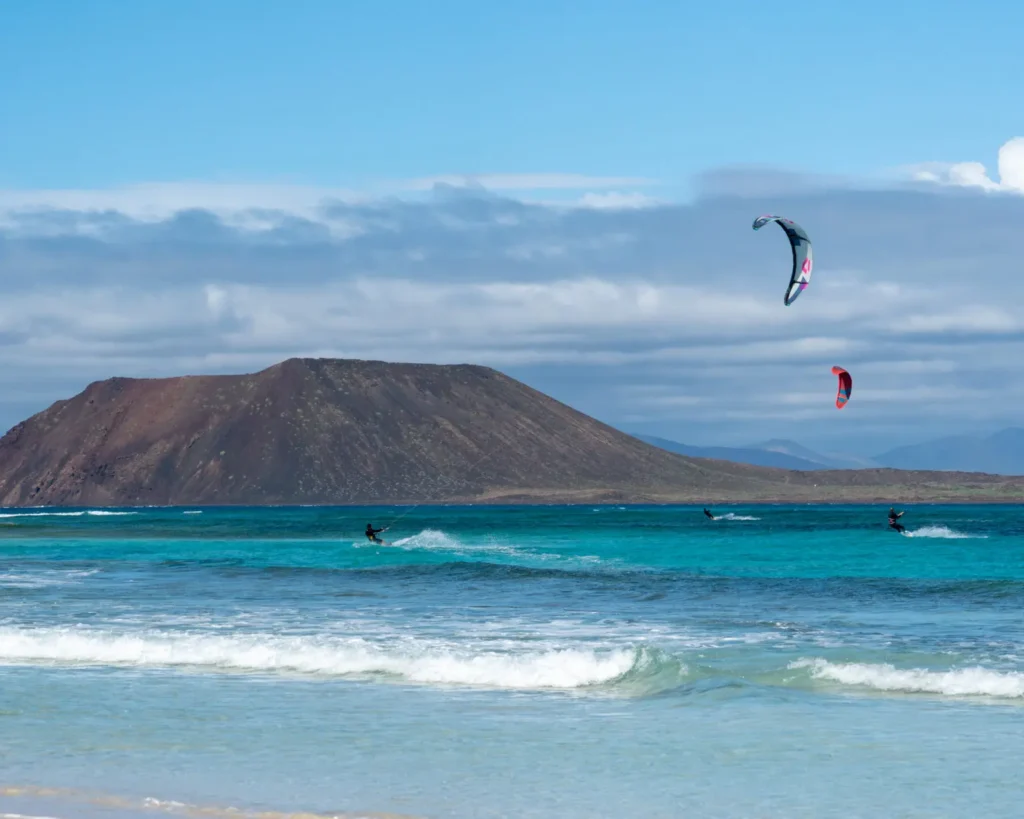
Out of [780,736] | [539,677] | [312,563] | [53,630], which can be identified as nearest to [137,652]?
[53,630]

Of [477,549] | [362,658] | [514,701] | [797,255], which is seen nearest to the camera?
[514,701]

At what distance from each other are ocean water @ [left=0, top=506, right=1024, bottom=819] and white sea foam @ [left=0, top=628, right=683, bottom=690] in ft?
0.22

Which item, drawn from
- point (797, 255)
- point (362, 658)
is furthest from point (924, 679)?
point (797, 255)

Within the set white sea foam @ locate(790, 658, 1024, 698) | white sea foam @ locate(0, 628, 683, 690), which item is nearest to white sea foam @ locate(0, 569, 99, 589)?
white sea foam @ locate(0, 628, 683, 690)

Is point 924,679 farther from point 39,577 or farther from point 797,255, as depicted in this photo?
point 39,577

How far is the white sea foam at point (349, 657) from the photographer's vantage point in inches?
803

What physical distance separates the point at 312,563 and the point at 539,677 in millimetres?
35567

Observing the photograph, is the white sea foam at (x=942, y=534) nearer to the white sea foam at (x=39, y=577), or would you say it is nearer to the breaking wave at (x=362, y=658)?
the white sea foam at (x=39, y=577)

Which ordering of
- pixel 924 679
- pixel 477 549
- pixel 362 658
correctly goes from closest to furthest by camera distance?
1. pixel 924 679
2. pixel 362 658
3. pixel 477 549

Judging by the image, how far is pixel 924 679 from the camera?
1930 cm

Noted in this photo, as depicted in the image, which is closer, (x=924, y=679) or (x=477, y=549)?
(x=924, y=679)

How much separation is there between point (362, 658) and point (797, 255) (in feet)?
64.8

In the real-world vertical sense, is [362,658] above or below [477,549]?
above

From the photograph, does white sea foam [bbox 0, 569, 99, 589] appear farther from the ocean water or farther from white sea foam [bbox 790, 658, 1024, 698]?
white sea foam [bbox 790, 658, 1024, 698]
